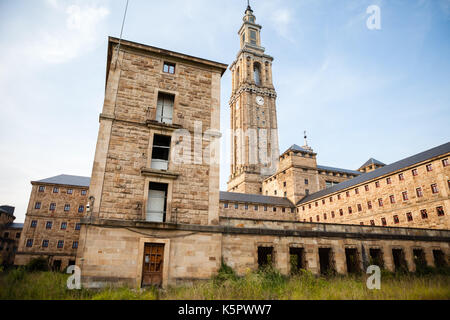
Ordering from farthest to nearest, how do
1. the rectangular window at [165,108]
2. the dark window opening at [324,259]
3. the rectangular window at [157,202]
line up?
the dark window opening at [324,259], the rectangular window at [165,108], the rectangular window at [157,202]

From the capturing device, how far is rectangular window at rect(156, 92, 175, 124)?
52.0 feet

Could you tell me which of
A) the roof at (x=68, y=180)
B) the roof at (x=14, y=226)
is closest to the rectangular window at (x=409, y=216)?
the roof at (x=68, y=180)

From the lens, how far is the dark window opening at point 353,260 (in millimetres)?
16984

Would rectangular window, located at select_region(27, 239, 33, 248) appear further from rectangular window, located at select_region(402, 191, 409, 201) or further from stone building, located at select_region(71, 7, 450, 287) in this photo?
rectangular window, located at select_region(402, 191, 409, 201)

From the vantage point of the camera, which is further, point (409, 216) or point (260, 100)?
point (260, 100)

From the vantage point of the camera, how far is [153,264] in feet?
41.7

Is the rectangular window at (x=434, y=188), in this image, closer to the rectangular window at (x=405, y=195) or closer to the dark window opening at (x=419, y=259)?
the rectangular window at (x=405, y=195)

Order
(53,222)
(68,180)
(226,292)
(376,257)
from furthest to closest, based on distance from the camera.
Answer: (68,180)
(53,222)
(376,257)
(226,292)

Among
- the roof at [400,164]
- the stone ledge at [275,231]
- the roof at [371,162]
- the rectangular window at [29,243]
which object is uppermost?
the roof at [371,162]

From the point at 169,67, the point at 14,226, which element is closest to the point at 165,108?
the point at 169,67

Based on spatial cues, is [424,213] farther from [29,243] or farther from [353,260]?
[29,243]

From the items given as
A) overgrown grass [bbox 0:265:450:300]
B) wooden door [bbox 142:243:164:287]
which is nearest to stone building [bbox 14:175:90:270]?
wooden door [bbox 142:243:164:287]

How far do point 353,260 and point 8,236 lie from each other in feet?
211

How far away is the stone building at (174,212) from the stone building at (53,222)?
27700mm
